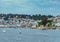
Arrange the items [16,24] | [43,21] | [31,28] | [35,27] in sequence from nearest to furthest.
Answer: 1. [43,21]
2. [35,27]
3. [31,28]
4. [16,24]

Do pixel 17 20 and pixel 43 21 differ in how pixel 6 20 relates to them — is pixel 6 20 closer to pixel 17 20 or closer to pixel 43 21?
pixel 17 20

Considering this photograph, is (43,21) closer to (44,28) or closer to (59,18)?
(44,28)

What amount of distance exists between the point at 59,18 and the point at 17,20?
1599cm

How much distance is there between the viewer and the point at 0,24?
121 meters

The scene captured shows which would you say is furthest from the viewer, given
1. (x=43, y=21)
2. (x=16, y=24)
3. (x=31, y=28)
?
(x=16, y=24)

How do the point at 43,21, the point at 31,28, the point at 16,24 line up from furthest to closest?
the point at 16,24 < the point at 31,28 < the point at 43,21

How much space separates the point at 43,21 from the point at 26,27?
62.0 feet

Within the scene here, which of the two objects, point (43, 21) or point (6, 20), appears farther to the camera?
point (6, 20)

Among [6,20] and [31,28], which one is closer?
[31,28]

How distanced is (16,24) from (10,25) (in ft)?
10.7

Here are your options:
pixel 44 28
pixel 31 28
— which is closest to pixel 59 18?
pixel 31 28

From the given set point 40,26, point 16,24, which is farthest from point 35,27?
point 16,24

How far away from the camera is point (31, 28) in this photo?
107 meters

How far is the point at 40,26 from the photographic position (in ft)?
304
